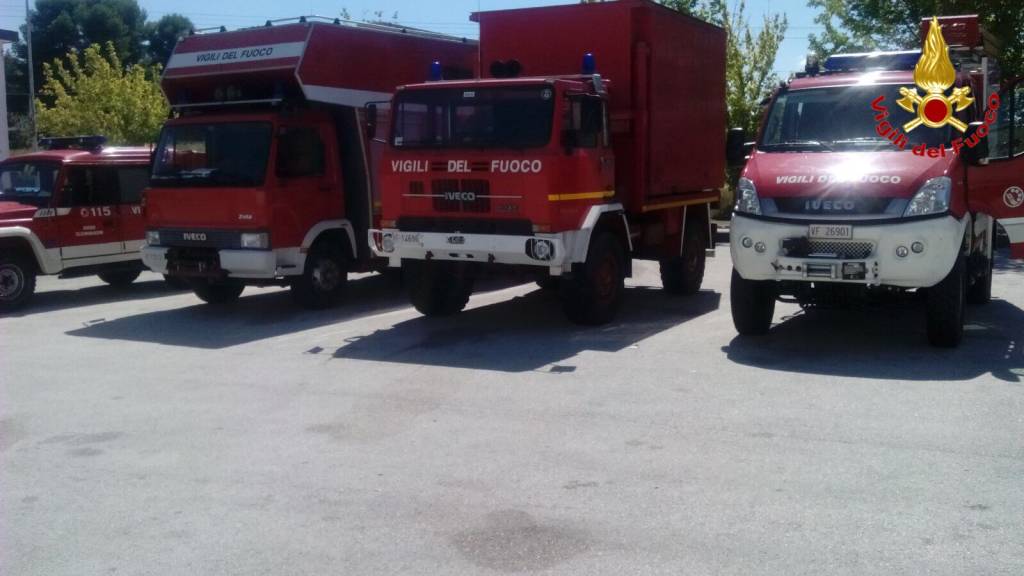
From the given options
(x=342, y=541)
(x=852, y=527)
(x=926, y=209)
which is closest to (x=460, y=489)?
(x=342, y=541)

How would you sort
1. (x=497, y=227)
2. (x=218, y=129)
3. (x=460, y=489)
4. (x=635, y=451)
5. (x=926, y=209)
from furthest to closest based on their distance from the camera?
(x=218, y=129) < (x=497, y=227) < (x=926, y=209) < (x=635, y=451) < (x=460, y=489)

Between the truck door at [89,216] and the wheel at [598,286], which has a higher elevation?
the truck door at [89,216]

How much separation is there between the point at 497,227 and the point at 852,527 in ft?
19.4

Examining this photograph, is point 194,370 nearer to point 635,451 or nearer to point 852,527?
point 635,451

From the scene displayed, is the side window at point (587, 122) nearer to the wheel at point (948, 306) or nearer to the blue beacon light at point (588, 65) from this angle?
the blue beacon light at point (588, 65)

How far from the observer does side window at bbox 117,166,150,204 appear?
15055 millimetres

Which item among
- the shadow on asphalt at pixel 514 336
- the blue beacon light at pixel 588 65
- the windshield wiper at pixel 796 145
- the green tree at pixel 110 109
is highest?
Answer: the green tree at pixel 110 109

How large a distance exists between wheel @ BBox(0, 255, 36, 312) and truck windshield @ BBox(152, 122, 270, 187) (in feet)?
8.08

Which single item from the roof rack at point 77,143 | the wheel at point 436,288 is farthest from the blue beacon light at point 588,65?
the roof rack at point 77,143

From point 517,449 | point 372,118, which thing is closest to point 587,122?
point 372,118

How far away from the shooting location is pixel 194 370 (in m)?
9.59

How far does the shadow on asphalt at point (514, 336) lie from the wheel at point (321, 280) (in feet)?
4.97

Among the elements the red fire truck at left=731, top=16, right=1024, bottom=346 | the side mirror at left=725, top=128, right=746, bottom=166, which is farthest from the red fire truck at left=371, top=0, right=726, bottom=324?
the red fire truck at left=731, top=16, right=1024, bottom=346

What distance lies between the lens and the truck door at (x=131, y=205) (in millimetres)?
15016
